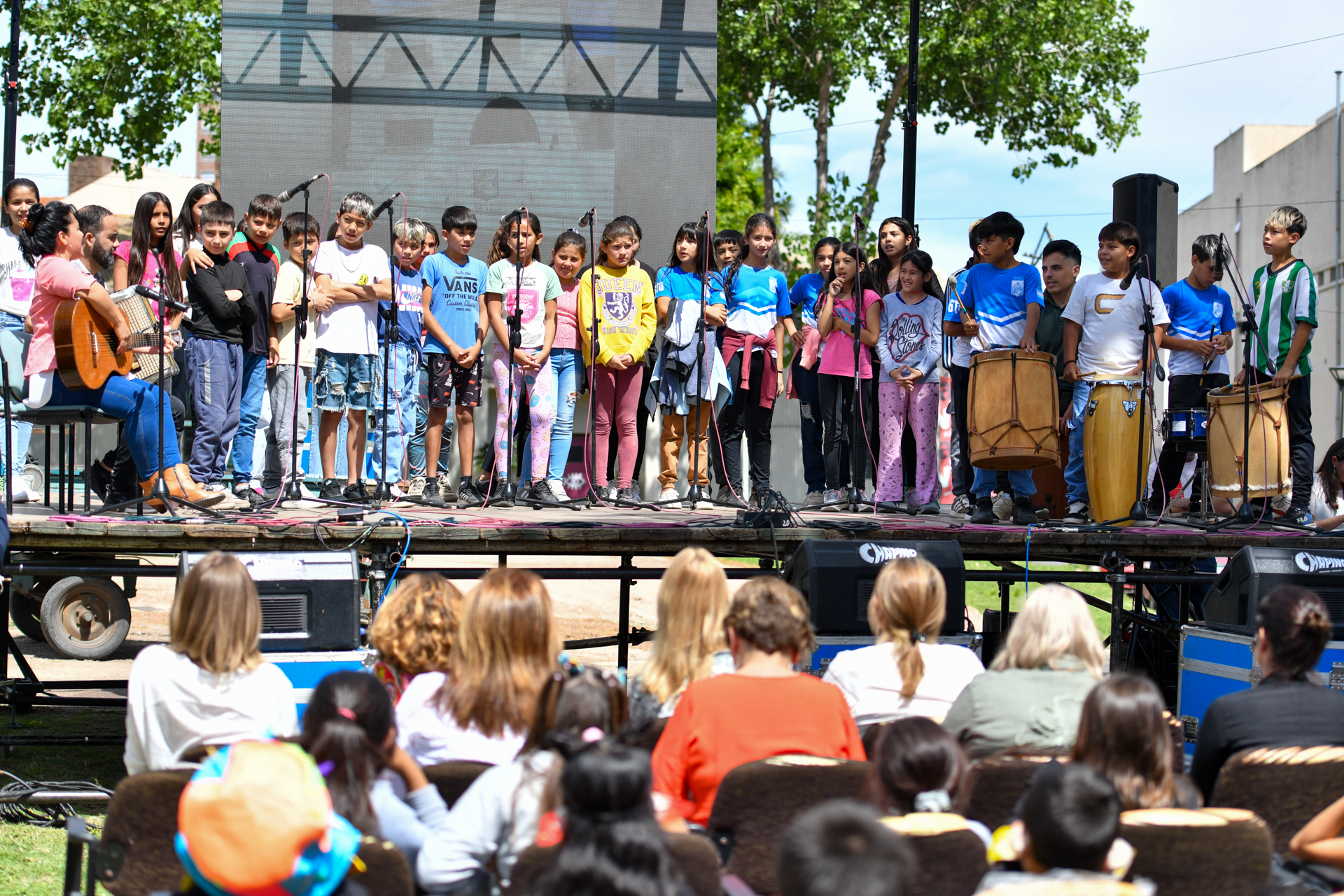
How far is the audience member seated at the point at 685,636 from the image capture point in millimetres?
3689

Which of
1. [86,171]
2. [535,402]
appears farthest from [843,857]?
[86,171]

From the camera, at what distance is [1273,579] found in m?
5.26

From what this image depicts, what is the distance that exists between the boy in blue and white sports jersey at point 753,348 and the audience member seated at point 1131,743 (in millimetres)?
5064

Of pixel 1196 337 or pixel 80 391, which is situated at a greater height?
pixel 1196 337

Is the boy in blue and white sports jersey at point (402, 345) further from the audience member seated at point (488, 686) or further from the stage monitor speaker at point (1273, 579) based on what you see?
the stage monitor speaker at point (1273, 579)

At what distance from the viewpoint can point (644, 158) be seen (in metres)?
10.9

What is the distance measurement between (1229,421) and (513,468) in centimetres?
426

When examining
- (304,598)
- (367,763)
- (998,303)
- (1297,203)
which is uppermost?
(1297,203)

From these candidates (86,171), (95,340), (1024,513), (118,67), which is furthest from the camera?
(86,171)

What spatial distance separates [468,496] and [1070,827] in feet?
17.4

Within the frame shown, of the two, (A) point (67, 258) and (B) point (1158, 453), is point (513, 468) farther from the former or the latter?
(B) point (1158, 453)

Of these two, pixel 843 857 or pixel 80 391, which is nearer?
pixel 843 857

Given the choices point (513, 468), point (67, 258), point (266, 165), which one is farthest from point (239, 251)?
point (266, 165)

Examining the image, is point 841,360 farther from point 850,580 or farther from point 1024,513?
point 850,580
